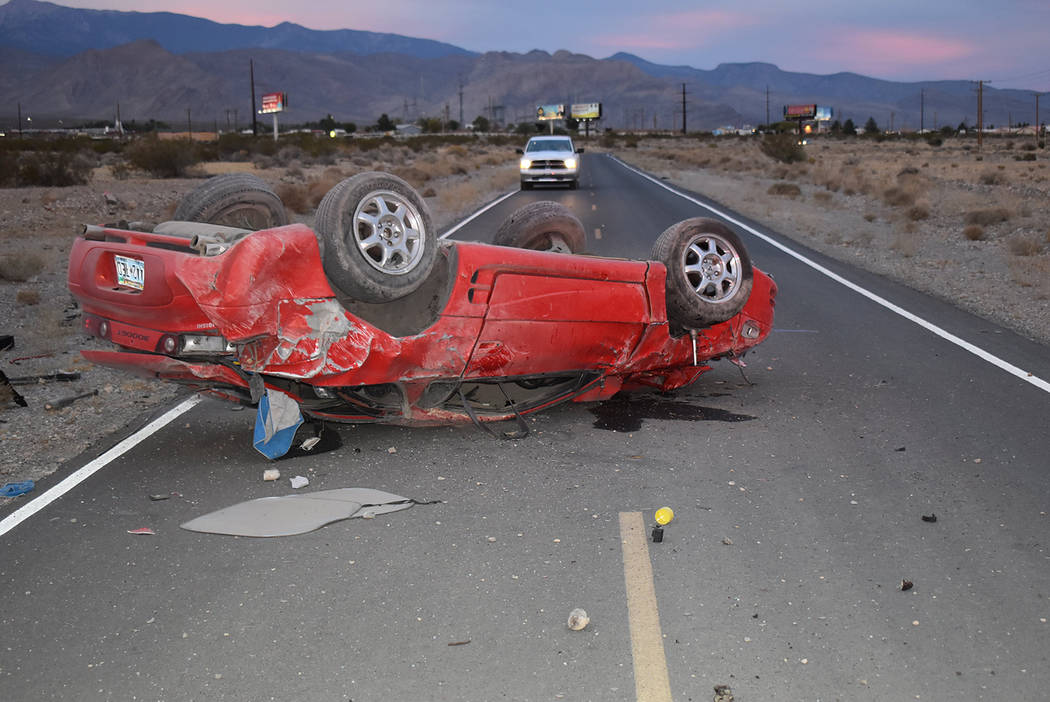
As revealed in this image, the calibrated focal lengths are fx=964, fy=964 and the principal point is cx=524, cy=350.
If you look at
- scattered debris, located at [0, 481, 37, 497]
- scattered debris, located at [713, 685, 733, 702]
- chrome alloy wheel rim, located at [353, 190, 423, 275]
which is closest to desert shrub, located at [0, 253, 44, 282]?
scattered debris, located at [0, 481, 37, 497]

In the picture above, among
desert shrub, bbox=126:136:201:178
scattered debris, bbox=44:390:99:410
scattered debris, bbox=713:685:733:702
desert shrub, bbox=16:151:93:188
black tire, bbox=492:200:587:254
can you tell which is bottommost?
scattered debris, bbox=713:685:733:702

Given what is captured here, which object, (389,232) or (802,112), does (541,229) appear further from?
(802,112)

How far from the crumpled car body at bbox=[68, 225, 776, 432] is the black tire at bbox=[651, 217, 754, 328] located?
144 millimetres

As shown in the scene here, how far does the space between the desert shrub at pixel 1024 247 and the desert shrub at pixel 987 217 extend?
3.97 meters

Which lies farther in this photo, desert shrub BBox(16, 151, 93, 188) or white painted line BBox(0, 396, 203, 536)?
desert shrub BBox(16, 151, 93, 188)

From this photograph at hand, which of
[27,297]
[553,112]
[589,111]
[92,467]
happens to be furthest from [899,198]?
[553,112]

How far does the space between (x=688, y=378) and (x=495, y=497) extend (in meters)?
2.68

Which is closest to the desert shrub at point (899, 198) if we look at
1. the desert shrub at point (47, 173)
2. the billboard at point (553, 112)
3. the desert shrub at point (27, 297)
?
the desert shrub at point (27, 297)

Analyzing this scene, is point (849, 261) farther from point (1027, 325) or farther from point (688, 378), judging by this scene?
point (688, 378)

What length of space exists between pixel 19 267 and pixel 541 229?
930cm

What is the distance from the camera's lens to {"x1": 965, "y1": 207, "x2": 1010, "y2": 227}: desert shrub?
2167 cm

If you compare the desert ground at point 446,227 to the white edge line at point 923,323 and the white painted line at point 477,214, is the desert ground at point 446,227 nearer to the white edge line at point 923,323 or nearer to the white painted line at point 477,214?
the white painted line at point 477,214

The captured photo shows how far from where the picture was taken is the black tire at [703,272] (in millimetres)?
6762

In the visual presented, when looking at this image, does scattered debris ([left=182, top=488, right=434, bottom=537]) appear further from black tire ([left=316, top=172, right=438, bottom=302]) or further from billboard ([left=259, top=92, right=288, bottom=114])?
billboard ([left=259, top=92, right=288, bottom=114])
